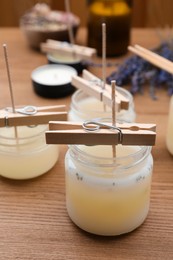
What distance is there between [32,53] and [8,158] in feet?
1.71

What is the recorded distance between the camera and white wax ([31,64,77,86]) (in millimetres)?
877

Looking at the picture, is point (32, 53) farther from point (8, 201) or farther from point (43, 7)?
point (8, 201)

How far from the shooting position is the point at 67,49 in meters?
0.96

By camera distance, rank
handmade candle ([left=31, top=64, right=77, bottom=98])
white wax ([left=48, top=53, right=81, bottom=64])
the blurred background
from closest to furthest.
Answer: handmade candle ([left=31, top=64, right=77, bottom=98]) → white wax ([left=48, top=53, right=81, bottom=64]) → the blurred background

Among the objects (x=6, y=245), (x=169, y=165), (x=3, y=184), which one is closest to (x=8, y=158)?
(x=3, y=184)

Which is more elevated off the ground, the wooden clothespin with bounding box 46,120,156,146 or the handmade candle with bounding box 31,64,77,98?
the wooden clothespin with bounding box 46,120,156,146

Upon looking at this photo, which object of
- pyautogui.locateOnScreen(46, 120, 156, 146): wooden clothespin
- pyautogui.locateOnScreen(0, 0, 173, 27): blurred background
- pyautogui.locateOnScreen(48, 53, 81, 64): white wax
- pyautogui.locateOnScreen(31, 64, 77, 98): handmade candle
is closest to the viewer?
pyautogui.locateOnScreen(46, 120, 156, 146): wooden clothespin

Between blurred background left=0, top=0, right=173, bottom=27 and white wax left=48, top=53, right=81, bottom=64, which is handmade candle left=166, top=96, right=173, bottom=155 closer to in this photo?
white wax left=48, top=53, right=81, bottom=64

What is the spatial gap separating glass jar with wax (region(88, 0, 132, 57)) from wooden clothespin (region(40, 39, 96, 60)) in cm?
8

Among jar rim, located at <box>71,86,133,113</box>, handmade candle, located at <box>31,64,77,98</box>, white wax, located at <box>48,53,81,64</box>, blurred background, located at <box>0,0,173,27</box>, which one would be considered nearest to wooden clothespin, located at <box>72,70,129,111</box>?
jar rim, located at <box>71,86,133,113</box>

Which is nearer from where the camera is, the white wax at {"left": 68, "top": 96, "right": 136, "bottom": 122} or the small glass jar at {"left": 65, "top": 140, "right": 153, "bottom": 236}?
the small glass jar at {"left": 65, "top": 140, "right": 153, "bottom": 236}

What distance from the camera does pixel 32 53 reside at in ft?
3.54

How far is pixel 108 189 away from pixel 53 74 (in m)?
0.46

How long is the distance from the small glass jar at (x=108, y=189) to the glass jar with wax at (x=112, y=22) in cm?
54
